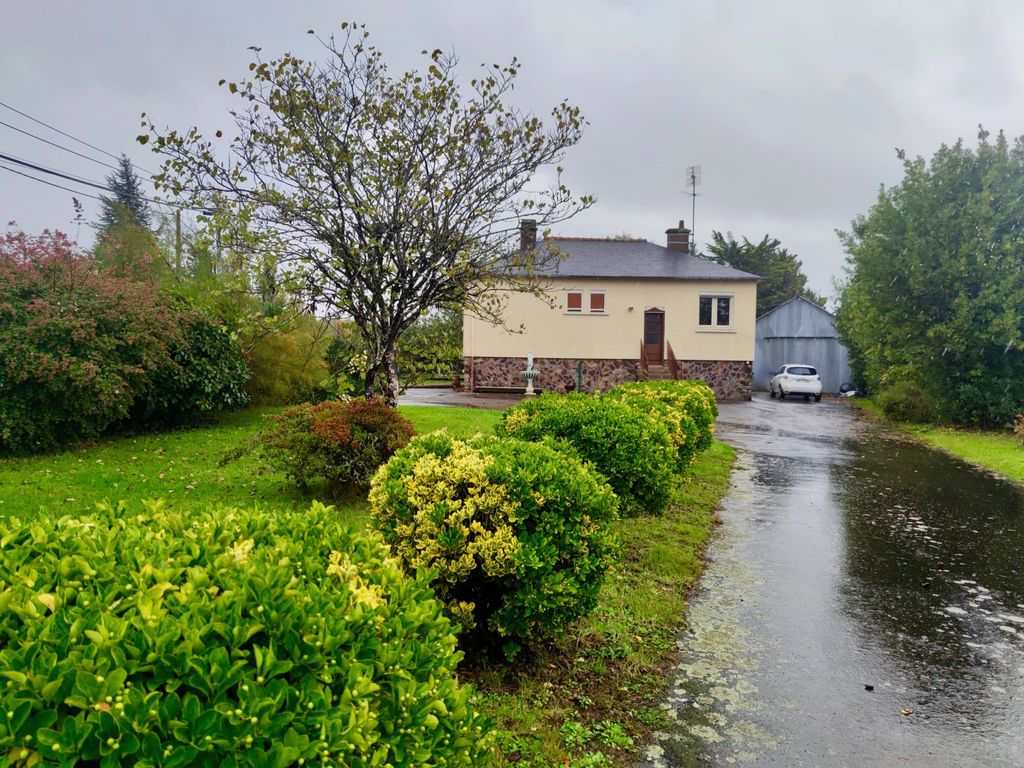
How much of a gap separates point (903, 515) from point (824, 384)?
26.4 m

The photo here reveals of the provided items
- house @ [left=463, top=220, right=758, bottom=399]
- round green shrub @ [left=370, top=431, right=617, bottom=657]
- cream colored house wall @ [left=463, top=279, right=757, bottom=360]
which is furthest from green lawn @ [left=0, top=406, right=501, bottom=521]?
cream colored house wall @ [left=463, top=279, right=757, bottom=360]

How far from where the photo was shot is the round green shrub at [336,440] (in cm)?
689

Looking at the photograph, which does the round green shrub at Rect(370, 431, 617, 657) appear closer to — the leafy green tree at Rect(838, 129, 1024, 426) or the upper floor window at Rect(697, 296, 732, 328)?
the leafy green tree at Rect(838, 129, 1024, 426)

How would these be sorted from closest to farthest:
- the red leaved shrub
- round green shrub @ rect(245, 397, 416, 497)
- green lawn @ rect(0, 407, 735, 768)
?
green lawn @ rect(0, 407, 735, 768)
round green shrub @ rect(245, 397, 416, 497)
the red leaved shrub

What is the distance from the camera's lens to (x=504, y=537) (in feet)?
11.2

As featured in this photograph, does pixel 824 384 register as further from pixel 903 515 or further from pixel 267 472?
pixel 267 472

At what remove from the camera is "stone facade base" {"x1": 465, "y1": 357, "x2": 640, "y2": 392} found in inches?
1043

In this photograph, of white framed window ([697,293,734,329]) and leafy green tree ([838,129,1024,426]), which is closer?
leafy green tree ([838,129,1024,426])

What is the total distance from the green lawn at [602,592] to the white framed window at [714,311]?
16.0 m

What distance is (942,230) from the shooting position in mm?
17609

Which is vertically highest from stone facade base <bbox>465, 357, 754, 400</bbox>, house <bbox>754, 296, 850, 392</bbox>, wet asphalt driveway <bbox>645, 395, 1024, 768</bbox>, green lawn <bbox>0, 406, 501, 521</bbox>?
house <bbox>754, 296, 850, 392</bbox>

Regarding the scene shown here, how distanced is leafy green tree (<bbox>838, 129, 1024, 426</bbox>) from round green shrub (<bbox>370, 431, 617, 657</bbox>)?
1734 cm

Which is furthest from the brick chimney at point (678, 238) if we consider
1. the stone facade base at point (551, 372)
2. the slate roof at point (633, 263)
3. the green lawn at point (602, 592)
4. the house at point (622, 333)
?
the green lawn at point (602, 592)

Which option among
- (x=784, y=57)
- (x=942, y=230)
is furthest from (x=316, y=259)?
(x=942, y=230)
